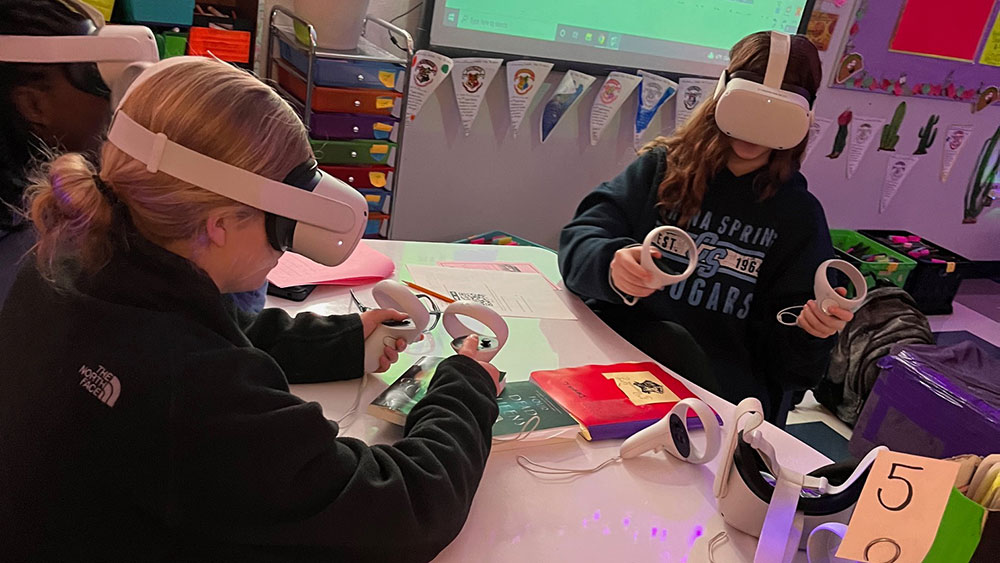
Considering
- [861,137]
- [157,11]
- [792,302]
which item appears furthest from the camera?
[861,137]

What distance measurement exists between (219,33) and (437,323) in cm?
114

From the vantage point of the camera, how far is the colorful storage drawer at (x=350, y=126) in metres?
2.23

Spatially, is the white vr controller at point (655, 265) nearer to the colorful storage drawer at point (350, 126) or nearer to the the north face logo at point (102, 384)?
the the north face logo at point (102, 384)

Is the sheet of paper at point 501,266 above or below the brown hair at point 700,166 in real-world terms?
below

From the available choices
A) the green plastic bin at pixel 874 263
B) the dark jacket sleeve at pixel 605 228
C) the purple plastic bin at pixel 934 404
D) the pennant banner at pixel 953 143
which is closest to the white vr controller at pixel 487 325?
the dark jacket sleeve at pixel 605 228

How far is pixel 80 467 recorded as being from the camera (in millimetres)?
725

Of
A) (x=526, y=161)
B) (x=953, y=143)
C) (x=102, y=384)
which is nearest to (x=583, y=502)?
(x=102, y=384)

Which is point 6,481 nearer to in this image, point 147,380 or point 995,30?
point 147,380

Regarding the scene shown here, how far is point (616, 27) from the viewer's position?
9.43ft

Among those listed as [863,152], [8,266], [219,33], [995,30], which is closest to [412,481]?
[8,266]

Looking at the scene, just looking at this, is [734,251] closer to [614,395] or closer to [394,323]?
[614,395]

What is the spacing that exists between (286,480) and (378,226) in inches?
72.4

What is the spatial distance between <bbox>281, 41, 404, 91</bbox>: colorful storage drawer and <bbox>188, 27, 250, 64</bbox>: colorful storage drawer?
0.17 metres

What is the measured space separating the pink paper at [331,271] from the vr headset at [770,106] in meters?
0.69
